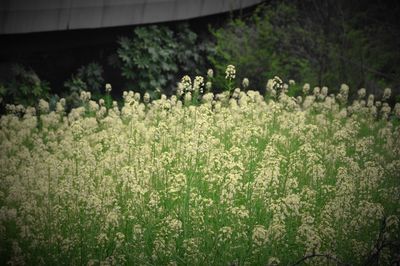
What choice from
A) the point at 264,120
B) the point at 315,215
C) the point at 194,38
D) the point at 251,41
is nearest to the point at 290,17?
the point at 251,41

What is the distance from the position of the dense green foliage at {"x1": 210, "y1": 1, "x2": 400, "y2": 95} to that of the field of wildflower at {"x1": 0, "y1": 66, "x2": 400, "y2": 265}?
443 cm

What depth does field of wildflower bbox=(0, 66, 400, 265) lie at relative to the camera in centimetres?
529

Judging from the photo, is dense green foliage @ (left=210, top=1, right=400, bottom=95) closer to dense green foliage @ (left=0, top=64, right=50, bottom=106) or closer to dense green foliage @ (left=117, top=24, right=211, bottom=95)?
dense green foliage @ (left=117, top=24, right=211, bottom=95)

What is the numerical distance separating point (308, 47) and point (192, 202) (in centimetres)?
785

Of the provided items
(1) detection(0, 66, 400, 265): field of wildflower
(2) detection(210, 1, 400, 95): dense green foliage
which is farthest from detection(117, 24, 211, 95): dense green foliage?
(1) detection(0, 66, 400, 265): field of wildflower

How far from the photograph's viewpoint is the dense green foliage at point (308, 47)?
12672 mm

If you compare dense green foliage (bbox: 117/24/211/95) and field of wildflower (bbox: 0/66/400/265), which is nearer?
field of wildflower (bbox: 0/66/400/265)

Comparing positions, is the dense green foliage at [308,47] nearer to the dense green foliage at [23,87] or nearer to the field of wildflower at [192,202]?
the dense green foliage at [23,87]

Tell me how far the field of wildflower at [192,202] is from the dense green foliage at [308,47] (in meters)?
4.43

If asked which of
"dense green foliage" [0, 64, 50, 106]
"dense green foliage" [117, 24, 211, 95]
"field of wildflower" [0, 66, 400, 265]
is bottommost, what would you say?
"field of wildflower" [0, 66, 400, 265]

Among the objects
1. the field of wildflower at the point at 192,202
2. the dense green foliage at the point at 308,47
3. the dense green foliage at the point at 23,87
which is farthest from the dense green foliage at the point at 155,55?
the field of wildflower at the point at 192,202

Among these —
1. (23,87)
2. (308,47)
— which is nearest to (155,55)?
(23,87)

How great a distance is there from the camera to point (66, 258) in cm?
519

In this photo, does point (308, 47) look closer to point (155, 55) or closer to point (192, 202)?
point (155, 55)
